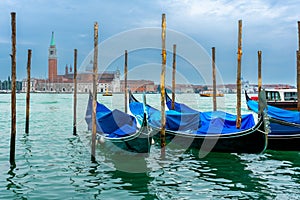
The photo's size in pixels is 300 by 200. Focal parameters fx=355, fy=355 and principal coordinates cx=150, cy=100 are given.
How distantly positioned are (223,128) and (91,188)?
368 centimetres

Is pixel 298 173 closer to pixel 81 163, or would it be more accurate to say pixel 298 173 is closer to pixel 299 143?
pixel 299 143

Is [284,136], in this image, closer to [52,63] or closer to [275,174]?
[275,174]

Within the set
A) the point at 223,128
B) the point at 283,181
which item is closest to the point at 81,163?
the point at 223,128

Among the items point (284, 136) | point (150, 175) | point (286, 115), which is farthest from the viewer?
point (286, 115)

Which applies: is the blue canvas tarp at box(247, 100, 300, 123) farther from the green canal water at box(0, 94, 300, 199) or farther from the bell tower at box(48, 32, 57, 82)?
the bell tower at box(48, 32, 57, 82)

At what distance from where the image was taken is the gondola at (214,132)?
7.05 m

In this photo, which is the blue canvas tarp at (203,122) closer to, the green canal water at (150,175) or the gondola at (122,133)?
the green canal water at (150,175)

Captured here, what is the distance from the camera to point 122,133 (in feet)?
24.3

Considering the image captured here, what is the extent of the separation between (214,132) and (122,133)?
1.99 metres

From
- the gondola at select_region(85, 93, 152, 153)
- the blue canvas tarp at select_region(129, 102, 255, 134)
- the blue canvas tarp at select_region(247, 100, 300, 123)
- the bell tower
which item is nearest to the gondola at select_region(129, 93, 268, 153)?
the blue canvas tarp at select_region(129, 102, 255, 134)

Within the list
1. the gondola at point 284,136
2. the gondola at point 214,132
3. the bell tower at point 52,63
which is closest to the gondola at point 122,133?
the gondola at point 214,132

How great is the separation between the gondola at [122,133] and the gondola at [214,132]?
552 millimetres

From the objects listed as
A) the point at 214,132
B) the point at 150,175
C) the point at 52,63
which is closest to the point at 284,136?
the point at 214,132

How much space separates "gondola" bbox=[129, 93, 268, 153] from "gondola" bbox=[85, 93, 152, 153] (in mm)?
552
